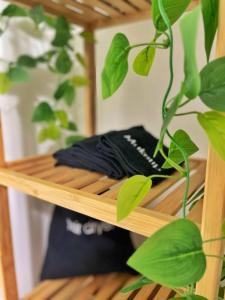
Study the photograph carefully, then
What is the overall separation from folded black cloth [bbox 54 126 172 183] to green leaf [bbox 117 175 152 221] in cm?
18

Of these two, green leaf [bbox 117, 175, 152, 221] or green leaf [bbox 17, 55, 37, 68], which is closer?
green leaf [bbox 117, 175, 152, 221]

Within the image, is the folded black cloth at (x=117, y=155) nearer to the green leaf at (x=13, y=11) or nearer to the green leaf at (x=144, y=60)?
the green leaf at (x=144, y=60)

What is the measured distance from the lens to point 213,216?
31 centimetres

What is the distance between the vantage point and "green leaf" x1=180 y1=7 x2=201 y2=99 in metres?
0.20

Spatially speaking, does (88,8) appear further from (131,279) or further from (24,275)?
(24,275)

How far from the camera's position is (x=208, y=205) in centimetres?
31

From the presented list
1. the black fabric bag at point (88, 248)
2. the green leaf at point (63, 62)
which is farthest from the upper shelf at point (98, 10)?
the black fabric bag at point (88, 248)

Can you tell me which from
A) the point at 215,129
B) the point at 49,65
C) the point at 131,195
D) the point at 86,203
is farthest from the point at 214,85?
the point at 49,65

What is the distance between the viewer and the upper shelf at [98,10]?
0.67 metres

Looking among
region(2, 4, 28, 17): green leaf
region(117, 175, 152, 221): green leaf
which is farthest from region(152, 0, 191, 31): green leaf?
region(2, 4, 28, 17): green leaf

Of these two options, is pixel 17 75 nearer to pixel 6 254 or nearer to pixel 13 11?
pixel 13 11

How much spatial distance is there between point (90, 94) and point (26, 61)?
0.24 metres

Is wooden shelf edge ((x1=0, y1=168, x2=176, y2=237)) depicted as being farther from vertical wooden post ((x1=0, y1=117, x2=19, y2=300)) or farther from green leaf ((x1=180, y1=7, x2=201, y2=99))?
green leaf ((x1=180, y1=7, x2=201, y2=99))

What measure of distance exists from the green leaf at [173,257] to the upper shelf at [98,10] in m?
0.56
